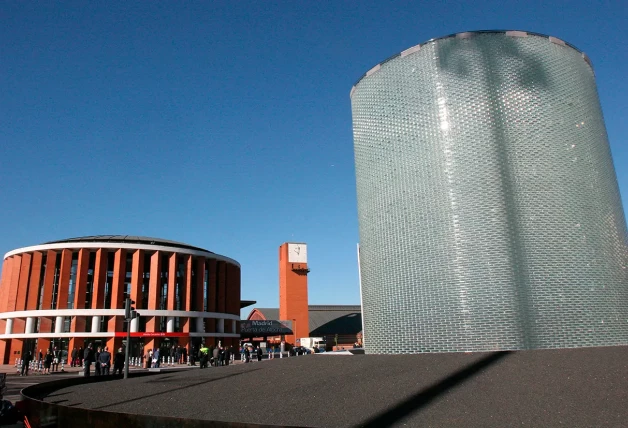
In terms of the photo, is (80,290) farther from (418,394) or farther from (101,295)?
(418,394)

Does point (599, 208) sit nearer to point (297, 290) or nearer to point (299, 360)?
point (299, 360)

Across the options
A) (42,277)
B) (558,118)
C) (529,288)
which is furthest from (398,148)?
(42,277)

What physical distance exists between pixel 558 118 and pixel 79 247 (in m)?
44.6

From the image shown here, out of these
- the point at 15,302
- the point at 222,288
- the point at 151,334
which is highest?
the point at 222,288

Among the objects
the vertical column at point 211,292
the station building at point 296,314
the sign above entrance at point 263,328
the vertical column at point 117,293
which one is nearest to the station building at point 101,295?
the vertical column at point 117,293

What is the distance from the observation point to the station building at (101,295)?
44688 millimetres

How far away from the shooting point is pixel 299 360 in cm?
1541

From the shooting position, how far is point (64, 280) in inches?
1796

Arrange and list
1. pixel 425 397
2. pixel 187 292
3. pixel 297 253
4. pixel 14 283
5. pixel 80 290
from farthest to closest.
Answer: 1. pixel 297 253
2. pixel 187 292
3. pixel 14 283
4. pixel 80 290
5. pixel 425 397

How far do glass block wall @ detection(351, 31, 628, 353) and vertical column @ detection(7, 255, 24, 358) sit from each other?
41800 mm

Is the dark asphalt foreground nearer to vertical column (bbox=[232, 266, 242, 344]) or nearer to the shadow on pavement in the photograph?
the shadow on pavement

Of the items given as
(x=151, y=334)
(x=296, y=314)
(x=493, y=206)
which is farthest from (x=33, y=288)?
(x=493, y=206)

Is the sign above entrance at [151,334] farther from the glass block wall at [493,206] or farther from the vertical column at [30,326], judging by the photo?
the glass block wall at [493,206]

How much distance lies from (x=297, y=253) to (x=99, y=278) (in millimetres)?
36047
